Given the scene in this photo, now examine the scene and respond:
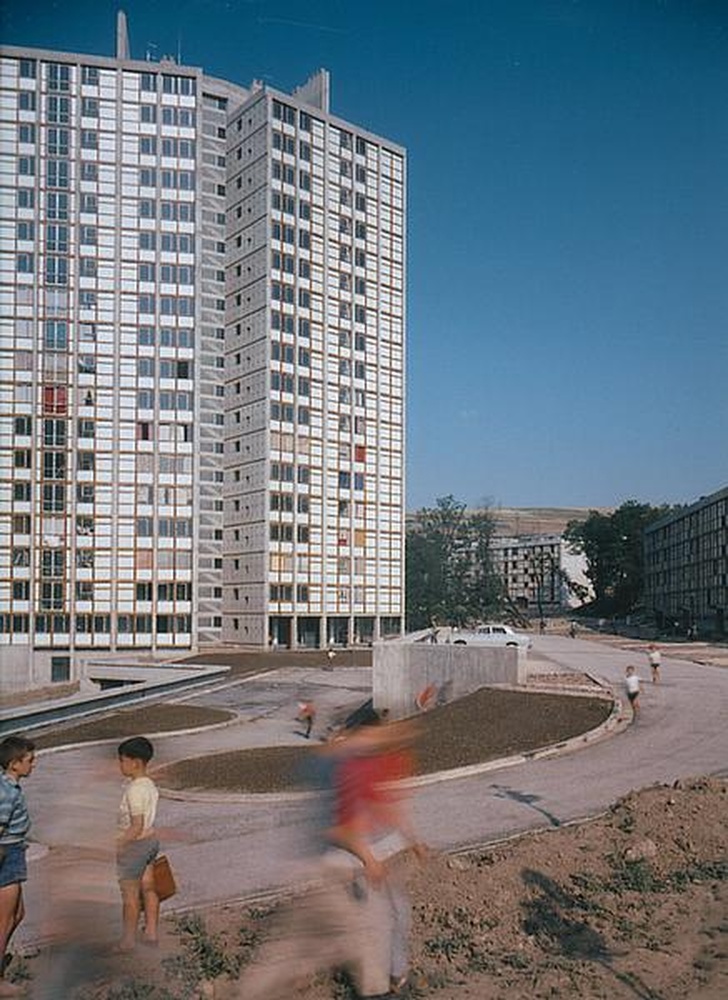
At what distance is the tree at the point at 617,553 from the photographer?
103 metres

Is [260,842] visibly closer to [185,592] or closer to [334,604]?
[185,592]

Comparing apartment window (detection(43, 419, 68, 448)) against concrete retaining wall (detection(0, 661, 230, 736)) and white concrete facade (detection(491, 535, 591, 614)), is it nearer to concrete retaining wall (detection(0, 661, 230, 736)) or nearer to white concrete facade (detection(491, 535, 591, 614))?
concrete retaining wall (detection(0, 661, 230, 736))

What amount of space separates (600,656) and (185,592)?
78.4 ft

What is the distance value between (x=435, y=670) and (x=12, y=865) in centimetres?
2062

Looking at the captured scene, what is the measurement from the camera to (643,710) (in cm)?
2042

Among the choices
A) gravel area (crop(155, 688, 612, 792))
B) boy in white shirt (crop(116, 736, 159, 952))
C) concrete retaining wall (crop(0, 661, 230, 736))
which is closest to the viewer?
boy in white shirt (crop(116, 736, 159, 952))

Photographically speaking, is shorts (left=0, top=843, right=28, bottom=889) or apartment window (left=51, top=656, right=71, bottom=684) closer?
shorts (left=0, top=843, right=28, bottom=889)

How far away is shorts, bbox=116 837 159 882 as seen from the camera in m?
6.47

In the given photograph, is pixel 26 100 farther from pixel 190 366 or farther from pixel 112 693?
pixel 112 693

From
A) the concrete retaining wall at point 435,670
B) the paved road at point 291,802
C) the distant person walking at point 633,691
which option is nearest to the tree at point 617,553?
the concrete retaining wall at point 435,670

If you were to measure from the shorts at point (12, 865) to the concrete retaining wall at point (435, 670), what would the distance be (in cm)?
1892

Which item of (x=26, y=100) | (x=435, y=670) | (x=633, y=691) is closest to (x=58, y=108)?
(x=26, y=100)

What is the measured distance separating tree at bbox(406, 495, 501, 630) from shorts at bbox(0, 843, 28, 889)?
67.3 meters

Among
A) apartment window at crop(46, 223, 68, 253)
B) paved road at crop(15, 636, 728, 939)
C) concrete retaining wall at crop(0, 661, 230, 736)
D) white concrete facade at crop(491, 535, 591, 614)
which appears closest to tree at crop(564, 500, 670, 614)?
white concrete facade at crop(491, 535, 591, 614)
